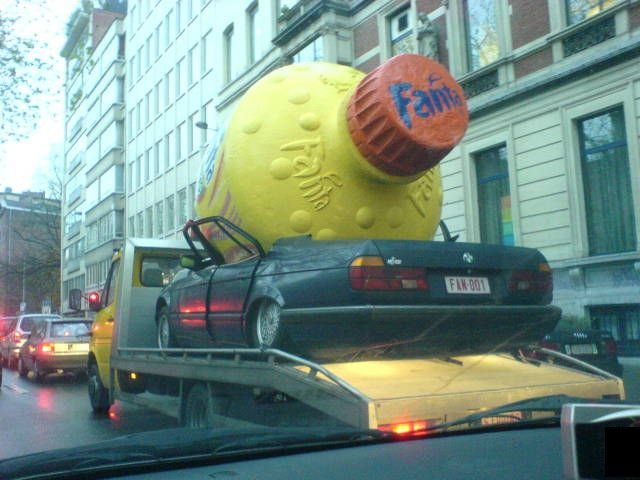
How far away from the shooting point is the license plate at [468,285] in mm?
5375

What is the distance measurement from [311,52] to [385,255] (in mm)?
19279

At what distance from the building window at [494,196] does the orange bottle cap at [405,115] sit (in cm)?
1142

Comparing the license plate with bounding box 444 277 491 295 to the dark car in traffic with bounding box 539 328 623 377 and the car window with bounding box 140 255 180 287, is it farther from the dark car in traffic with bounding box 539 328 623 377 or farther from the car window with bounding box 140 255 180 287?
the dark car in traffic with bounding box 539 328 623 377

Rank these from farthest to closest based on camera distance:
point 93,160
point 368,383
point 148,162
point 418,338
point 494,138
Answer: point 93,160
point 148,162
point 494,138
point 418,338
point 368,383

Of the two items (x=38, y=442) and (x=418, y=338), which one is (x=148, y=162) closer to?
(x=38, y=442)

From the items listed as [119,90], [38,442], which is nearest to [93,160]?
[119,90]

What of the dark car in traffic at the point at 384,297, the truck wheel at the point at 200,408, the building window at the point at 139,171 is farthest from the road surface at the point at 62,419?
the building window at the point at 139,171

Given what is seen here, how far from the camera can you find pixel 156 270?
9.20 meters

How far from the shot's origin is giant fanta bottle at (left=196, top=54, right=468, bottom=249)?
5785 mm

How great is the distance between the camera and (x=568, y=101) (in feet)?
50.2

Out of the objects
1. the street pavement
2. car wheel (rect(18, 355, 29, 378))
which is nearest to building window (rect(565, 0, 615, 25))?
the street pavement

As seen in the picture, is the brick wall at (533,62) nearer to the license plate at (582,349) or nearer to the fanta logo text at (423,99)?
the license plate at (582,349)

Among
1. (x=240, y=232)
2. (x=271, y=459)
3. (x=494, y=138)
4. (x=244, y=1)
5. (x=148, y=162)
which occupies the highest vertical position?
(x=244, y=1)

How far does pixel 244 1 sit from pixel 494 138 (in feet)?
53.2
